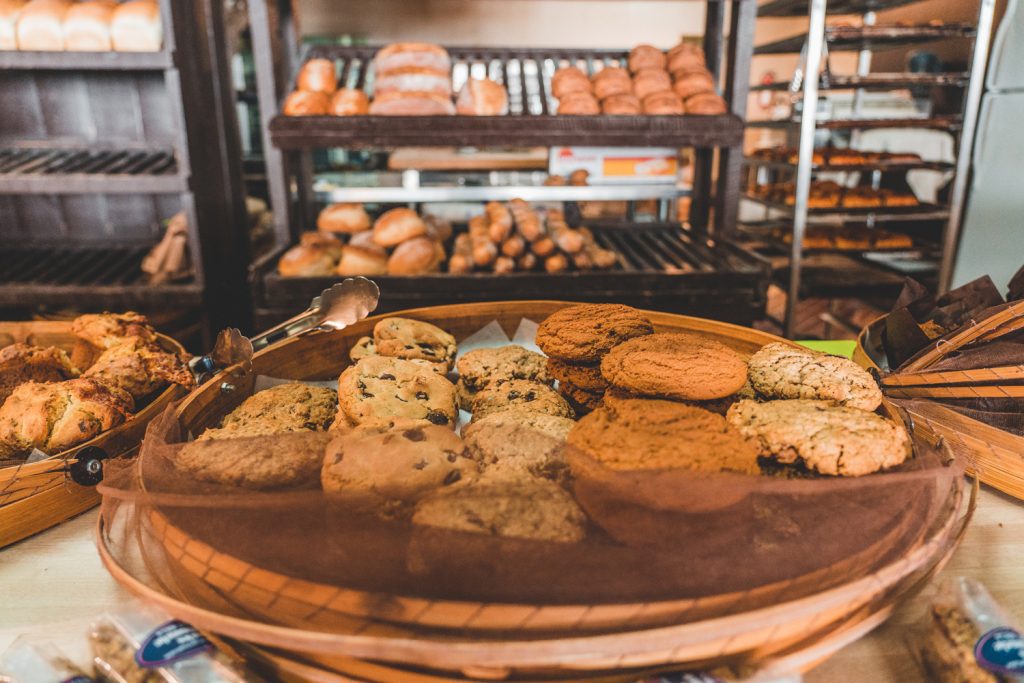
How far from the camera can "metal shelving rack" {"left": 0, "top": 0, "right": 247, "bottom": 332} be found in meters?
2.59

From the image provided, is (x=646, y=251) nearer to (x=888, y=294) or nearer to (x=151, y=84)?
(x=888, y=294)

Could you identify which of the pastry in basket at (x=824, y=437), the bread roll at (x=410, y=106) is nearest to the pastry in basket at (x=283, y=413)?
the pastry in basket at (x=824, y=437)

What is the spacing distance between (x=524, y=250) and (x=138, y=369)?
1.53 metres

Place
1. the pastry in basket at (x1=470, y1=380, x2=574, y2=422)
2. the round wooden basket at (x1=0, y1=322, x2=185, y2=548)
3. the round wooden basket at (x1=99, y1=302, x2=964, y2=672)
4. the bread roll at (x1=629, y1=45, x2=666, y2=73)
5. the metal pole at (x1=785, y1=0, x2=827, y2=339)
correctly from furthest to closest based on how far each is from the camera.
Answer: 1. the metal pole at (x1=785, y1=0, x2=827, y2=339)
2. the bread roll at (x1=629, y1=45, x2=666, y2=73)
3. the pastry in basket at (x1=470, y1=380, x2=574, y2=422)
4. the round wooden basket at (x1=0, y1=322, x2=185, y2=548)
5. the round wooden basket at (x1=99, y1=302, x2=964, y2=672)

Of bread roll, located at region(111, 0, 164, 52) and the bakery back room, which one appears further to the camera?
bread roll, located at region(111, 0, 164, 52)

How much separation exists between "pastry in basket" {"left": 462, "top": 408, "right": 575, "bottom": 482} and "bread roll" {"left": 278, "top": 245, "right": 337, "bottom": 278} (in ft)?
4.88

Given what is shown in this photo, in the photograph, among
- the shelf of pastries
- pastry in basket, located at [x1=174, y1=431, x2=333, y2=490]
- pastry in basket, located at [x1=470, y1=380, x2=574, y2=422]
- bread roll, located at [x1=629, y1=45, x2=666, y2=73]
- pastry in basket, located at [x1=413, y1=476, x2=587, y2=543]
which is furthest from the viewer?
bread roll, located at [x1=629, y1=45, x2=666, y2=73]

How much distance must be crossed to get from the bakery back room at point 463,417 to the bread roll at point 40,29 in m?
0.01

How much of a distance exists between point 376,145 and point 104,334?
1.24 meters

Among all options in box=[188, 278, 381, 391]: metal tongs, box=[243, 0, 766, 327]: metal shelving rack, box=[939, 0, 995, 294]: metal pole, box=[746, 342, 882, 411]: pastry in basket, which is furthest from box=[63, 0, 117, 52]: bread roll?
box=[939, 0, 995, 294]: metal pole

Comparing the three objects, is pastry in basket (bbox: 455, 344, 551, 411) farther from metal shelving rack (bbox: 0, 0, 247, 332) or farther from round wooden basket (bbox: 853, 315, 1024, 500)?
metal shelving rack (bbox: 0, 0, 247, 332)

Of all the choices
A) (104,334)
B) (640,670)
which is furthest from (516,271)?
(640,670)

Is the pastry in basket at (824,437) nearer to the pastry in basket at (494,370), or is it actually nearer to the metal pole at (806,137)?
the pastry in basket at (494,370)

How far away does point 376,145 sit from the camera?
7.76 feet
